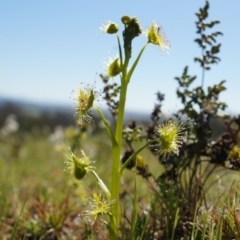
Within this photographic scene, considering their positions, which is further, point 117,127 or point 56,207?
point 56,207

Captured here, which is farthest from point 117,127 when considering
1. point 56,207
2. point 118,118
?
point 56,207

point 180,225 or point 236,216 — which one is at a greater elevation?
point 236,216

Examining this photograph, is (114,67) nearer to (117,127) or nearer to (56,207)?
(117,127)

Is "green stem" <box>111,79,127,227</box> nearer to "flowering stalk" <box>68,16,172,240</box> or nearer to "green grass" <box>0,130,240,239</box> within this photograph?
"flowering stalk" <box>68,16,172,240</box>

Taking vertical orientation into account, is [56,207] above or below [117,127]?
below

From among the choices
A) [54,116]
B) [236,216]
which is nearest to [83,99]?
[236,216]


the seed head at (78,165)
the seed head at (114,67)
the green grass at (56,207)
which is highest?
the seed head at (114,67)

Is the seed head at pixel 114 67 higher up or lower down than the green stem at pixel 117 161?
higher up

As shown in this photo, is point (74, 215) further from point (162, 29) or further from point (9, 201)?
point (162, 29)

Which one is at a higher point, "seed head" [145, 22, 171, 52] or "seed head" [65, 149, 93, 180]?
"seed head" [145, 22, 171, 52]

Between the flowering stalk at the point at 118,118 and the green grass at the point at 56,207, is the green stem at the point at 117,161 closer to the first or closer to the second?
the flowering stalk at the point at 118,118

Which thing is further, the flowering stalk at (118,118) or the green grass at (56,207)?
the green grass at (56,207)
